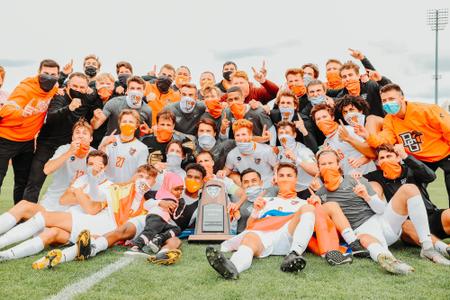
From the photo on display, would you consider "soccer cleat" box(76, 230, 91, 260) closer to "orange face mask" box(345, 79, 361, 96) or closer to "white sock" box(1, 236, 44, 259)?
"white sock" box(1, 236, 44, 259)

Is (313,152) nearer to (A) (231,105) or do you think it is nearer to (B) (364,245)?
(A) (231,105)

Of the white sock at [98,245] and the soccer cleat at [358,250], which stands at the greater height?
the white sock at [98,245]

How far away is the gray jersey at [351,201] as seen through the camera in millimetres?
5262

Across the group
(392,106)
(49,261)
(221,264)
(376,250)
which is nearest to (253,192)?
(376,250)

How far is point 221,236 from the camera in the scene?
567 centimetres

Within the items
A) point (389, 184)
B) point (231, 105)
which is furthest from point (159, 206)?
point (389, 184)

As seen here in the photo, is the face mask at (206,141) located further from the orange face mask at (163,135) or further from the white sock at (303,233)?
the white sock at (303,233)

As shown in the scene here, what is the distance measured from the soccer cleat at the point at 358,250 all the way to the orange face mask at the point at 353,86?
3186 millimetres

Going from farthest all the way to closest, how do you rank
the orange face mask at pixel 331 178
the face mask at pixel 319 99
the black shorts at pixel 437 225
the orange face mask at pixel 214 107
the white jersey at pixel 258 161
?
the orange face mask at pixel 214 107 → the face mask at pixel 319 99 → the white jersey at pixel 258 161 → the orange face mask at pixel 331 178 → the black shorts at pixel 437 225

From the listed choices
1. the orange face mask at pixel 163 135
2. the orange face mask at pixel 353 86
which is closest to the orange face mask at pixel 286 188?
the orange face mask at pixel 163 135

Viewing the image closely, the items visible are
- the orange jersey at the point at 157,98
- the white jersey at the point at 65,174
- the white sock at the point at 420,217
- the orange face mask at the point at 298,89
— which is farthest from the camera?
the orange jersey at the point at 157,98

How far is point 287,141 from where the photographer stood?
21.8ft

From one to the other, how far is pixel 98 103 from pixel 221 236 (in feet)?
11.6

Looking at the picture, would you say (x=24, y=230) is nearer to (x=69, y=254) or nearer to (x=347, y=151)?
(x=69, y=254)
